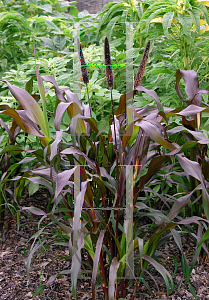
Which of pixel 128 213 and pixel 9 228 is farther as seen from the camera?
pixel 9 228

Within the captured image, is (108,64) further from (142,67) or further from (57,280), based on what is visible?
(57,280)

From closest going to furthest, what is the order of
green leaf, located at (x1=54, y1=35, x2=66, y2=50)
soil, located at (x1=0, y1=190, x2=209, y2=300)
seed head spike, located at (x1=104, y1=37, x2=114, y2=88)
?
seed head spike, located at (x1=104, y1=37, x2=114, y2=88) → soil, located at (x1=0, y1=190, x2=209, y2=300) → green leaf, located at (x1=54, y1=35, x2=66, y2=50)

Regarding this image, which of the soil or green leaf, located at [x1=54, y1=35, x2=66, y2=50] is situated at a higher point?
green leaf, located at [x1=54, y1=35, x2=66, y2=50]

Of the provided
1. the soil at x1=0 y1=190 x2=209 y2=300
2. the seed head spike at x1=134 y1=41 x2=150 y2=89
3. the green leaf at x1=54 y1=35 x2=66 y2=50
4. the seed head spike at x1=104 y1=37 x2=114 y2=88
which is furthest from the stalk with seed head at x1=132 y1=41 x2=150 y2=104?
the green leaf at x1=54 y1=35 x2=66 y2=50

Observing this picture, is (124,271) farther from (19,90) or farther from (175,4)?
(175,4)

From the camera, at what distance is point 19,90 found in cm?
84

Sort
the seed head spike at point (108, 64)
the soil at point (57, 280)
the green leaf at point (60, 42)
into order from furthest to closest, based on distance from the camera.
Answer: the green leaf at point (60, 42) < the soil at point (57, 280) < the seed head spike at point (108, 64)

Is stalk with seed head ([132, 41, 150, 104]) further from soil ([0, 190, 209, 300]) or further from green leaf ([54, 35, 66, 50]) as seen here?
green leaf ([54, 35, 66, 50])

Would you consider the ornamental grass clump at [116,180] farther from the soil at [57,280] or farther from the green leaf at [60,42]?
the green leaf at [60,42]

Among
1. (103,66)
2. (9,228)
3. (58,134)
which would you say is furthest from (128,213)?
(9,228)

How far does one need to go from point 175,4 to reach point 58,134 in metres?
0.78

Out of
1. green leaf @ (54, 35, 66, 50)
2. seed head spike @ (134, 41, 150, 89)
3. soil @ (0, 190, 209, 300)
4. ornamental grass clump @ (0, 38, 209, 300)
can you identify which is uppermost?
green leaf @ (54, 35, 66, 50)

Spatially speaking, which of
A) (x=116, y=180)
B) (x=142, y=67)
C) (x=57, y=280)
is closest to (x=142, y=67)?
(x=142, y=67)

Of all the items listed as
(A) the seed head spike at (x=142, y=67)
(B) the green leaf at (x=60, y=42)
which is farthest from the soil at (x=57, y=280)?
(B) the green leaf at (x=60, y=42)
